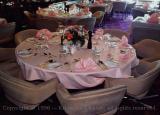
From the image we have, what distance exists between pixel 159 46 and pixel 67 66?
1.46 m

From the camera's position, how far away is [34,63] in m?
2.59

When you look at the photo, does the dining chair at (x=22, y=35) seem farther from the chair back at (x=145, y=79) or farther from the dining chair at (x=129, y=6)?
the dining chair at (x=129, y=6)

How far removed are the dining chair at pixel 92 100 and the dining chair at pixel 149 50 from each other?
1.29 metres

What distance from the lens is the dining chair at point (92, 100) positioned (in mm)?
2033

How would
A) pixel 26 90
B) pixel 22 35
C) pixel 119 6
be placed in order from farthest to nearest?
1. pixel 119 6
2. pixel 22 35
3. pixel 26 90

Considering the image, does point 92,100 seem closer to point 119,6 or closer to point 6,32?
point 6,32

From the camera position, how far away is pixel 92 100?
2.06 metres

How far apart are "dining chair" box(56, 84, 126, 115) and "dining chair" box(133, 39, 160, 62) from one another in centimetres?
129

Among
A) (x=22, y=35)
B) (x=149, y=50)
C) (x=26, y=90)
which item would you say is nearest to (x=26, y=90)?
(x=26, y=90)

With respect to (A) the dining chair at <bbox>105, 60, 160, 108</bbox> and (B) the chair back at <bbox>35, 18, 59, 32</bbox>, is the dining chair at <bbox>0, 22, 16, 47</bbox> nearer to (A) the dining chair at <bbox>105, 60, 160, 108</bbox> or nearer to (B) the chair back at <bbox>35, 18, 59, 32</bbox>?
(B) the chair back at <bbox>35, 18, 59, 32</bbox>

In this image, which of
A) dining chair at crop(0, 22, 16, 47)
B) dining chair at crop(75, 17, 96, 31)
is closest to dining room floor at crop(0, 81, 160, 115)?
dining chair at crop(0, 22, 16, 47)

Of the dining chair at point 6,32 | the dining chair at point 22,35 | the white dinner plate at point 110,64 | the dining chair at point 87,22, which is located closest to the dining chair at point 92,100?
the white dinner plate at point 110,64

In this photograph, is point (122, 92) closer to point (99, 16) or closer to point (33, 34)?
point (33, 34)

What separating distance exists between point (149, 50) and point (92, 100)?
5.43 ft
